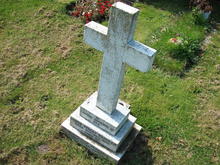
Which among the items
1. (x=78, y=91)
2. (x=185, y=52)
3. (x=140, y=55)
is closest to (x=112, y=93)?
(x=140, y=55)

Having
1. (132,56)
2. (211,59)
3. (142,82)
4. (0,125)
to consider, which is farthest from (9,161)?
(211,59)

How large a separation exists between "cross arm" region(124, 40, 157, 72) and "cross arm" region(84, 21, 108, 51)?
44cm

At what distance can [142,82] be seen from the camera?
262 inches

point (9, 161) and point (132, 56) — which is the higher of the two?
point (132, 56)

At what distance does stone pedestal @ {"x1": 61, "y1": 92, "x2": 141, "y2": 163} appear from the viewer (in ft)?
16.3

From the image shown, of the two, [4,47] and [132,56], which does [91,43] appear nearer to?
[132,56]

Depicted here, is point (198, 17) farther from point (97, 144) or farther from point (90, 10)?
point (97, 144)

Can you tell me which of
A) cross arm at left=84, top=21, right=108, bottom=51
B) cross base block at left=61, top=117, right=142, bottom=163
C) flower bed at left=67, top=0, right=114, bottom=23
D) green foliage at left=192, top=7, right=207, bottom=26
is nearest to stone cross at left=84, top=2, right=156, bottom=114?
cross arm at left=84, top=21, right=108, bottom=51

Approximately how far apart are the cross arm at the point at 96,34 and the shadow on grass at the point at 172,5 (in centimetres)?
555

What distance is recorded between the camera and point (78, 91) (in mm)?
6312

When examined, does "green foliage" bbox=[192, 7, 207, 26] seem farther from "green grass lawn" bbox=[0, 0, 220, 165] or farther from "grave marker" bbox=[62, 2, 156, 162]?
"grave marker" bbox=[62, 2, 156, 162]

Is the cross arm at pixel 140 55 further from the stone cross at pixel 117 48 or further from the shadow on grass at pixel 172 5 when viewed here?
the shadow on grass at pixel 172 5

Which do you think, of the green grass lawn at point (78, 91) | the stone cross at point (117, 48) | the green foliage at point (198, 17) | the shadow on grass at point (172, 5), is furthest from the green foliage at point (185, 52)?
the stone cross at point (117, 48)

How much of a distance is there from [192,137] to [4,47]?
195 inches
